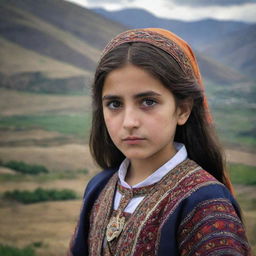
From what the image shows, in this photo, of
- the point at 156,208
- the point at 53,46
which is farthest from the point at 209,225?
the point at 53,46

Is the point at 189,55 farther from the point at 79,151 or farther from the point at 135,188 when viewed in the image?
the point at 79,151

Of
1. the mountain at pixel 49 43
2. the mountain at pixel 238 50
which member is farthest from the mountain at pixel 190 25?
the mountain at pixel 49 43

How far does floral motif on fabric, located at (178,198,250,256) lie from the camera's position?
103 centimetres

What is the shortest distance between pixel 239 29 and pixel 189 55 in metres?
4.64

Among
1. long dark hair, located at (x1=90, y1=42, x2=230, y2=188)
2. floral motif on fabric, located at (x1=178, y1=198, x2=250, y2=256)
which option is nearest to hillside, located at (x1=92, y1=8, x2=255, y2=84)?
long dark hair, located at (x1=90, y1=42, x2=230, y2=188)

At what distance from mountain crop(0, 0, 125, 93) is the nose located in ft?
16.5

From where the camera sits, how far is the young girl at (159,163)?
1.08 metres

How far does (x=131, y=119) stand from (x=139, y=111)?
4 centimetres

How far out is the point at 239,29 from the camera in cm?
552

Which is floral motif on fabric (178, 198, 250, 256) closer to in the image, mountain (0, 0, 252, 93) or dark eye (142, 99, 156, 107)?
dark eye (142, 99, 156, 107)

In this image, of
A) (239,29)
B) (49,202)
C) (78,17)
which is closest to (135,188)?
(49,202)

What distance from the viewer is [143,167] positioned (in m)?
1.36

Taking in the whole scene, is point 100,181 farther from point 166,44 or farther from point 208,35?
point 208,35

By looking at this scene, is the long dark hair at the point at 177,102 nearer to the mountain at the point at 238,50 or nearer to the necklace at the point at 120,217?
the necklace at the point at 120,217
